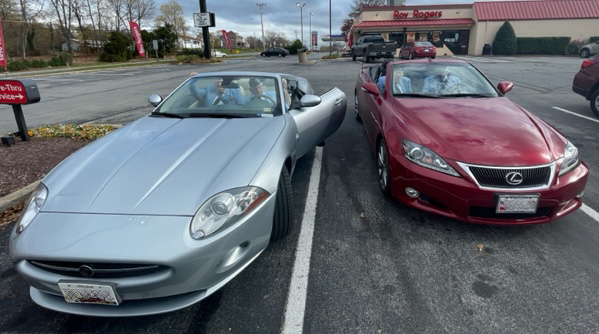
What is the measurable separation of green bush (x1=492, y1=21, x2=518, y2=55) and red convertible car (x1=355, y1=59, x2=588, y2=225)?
117 feet

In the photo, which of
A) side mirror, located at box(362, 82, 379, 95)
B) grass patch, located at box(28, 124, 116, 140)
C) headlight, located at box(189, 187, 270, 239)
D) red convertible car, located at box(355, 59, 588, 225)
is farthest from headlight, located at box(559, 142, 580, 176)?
grass patch, located at box(28, 124, 116, 140)

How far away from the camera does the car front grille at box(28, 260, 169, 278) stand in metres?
1.79

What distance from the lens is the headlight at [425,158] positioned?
2807mm

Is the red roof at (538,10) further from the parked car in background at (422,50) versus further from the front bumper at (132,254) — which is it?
the front bumper at (132,254)

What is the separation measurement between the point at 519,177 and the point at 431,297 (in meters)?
1.21

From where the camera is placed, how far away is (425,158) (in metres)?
2.92

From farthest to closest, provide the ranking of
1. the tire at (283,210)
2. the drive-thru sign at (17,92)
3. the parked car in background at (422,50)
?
1. the parked car in background at (422,50)
2. the drive-thru sign at (17,92)
3. the tire at (283,210)

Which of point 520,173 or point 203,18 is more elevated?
point 203,18

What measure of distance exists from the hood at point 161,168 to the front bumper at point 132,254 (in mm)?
107

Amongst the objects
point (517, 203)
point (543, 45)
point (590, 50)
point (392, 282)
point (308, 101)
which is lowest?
point (392, 282)

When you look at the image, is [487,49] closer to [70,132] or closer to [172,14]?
[70,132]

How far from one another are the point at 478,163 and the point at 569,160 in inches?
32.9

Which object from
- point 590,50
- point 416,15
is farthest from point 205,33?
point 590,50

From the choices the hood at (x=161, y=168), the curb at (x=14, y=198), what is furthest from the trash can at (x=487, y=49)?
the curb at (x=14, y=198)
